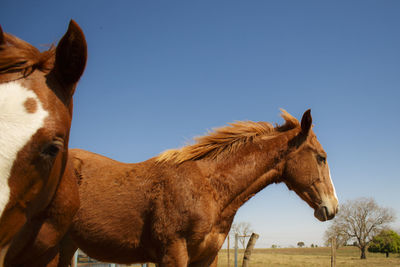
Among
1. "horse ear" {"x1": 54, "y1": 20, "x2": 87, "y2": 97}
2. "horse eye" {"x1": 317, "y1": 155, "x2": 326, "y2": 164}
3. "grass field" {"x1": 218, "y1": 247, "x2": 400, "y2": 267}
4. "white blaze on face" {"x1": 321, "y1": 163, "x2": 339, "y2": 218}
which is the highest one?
"horse ear" {"x1": 54, "y1": 20, "x2": 87, "y2": 97}

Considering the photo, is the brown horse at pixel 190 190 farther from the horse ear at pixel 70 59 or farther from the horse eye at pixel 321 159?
the horse ear at pixel 70 59

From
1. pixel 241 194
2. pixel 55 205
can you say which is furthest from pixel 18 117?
pixel 241 194

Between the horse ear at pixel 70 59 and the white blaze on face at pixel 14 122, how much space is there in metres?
0.32

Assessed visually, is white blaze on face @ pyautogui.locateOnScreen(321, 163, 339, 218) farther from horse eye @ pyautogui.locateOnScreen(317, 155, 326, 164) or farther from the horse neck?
the horse neck

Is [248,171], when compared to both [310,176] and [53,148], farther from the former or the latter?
[53,148]

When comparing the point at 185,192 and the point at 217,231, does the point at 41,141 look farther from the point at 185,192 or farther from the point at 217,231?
the point at 217,231

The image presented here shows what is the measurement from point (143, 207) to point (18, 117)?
9.20 feet

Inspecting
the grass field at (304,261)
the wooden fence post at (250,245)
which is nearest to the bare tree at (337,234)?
the grass field at (304,261)

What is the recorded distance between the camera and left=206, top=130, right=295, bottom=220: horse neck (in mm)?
4281

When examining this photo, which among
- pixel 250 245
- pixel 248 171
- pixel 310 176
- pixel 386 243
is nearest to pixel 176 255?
pixel 248 171

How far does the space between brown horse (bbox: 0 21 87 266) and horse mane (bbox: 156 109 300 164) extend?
2.61 m

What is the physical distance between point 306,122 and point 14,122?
13.8ft

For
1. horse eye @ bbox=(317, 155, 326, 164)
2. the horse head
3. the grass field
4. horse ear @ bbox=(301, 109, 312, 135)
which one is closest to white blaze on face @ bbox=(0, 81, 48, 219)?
the horse head

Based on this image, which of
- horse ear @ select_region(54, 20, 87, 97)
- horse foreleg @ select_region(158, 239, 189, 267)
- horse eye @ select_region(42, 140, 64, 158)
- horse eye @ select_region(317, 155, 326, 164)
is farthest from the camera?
horse eye @ select_region(317, 155, 326, 164)
